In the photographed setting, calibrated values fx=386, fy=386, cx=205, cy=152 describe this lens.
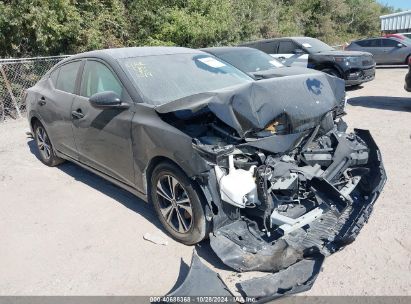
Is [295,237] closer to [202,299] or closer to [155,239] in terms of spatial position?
[202,299]

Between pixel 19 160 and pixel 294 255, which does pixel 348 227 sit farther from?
pixel 19 160

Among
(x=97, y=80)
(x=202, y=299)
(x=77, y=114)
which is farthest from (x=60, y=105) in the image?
(x=202, y=299)

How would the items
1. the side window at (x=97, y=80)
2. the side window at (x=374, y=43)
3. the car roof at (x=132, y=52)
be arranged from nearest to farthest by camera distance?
1. the side window at (x=97, y=80)
2. the car roof at (x=132, y=52)
3. the side window at (x=374, y=43)

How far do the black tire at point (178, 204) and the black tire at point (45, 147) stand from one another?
8.79 ft

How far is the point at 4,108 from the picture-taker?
9797mm

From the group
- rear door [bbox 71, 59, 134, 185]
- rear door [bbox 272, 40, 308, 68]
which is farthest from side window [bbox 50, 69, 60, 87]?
rear door [bbox 272, 40, 308, 68]

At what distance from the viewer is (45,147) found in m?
5.96

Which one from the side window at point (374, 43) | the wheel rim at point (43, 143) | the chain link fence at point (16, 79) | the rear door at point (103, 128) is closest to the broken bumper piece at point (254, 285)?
the rear door at point (103, 128)

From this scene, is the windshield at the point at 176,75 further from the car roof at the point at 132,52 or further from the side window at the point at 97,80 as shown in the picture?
the side window at the point at 97,80

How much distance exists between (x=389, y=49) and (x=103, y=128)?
16.4 metres

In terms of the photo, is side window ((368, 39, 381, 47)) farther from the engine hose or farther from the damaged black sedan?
the engine hose

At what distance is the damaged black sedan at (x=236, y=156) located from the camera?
10.1 ft

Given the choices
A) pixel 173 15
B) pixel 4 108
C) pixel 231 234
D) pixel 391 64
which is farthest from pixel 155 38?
pixel 231 234

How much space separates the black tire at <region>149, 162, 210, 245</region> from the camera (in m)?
3.24
